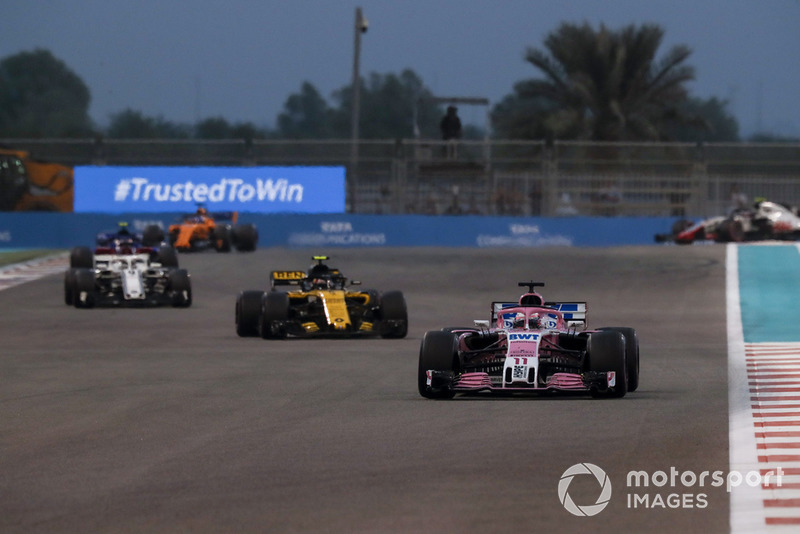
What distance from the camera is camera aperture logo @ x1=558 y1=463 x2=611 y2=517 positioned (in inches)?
312

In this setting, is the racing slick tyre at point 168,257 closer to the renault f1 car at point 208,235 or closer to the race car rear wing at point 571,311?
the renault f1 car at point 208,235

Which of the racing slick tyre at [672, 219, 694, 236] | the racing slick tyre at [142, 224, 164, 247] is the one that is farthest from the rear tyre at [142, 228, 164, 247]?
the racing slick tyre at [672, 219, 694, 236]

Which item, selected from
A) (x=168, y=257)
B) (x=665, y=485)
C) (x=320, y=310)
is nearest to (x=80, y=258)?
(x=168, y=257)

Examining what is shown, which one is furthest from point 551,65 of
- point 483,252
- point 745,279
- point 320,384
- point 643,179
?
point 320,384

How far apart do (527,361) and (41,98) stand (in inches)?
3575

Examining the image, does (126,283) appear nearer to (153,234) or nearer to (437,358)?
(153,234)

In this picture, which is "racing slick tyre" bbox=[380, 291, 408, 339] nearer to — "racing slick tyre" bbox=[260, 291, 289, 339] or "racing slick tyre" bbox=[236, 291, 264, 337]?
"racing slick tyre" bbox=[260, 291, 289, 339]

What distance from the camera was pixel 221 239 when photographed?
3856 cm

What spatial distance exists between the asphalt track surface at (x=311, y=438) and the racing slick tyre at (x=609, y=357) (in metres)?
0.15

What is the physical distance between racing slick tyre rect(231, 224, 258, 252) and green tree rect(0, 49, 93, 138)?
44.4 meters

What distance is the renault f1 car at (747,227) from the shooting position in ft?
130

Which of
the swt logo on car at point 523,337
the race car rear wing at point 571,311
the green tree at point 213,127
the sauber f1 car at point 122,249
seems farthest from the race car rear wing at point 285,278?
the green tree at point 213,127

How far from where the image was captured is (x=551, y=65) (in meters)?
55.2

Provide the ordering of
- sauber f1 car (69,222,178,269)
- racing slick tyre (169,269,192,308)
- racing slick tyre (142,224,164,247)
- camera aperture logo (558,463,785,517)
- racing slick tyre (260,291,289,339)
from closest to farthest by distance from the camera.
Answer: camera aperture logo (558,463,785,517) < racing slick tyre (260,291,289,339) < racing slick tyre (169,269,192,308) < sauber f1 car (69,222,178,269) < racing slick tyre (142,224,164,247)
